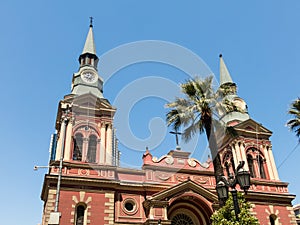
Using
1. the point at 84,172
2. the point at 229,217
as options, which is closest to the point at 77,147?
→ the point at 84,172

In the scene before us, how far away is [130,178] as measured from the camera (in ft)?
85.2

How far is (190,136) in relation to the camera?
19.4 m

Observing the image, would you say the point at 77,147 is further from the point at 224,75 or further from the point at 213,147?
the point at 224,75

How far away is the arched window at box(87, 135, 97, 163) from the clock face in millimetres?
6996

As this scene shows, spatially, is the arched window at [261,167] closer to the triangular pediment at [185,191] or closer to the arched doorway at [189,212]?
the triangular pediment at [185,191]

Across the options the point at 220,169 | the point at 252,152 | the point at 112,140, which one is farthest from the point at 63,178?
the point at 252,152

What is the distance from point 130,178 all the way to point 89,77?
12.3 m

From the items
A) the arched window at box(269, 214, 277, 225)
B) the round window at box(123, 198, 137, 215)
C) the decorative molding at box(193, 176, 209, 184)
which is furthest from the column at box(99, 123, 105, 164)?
the arched window at box(269, 214, 277, 225)

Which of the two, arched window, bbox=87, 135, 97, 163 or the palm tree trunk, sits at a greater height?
arched window, bbox=87, 135, 97, 163

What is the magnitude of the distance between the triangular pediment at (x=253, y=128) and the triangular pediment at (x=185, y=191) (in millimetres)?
9425

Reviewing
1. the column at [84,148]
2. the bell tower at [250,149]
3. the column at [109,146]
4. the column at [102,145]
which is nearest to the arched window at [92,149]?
the column at [84,148]

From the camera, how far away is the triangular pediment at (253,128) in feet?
106

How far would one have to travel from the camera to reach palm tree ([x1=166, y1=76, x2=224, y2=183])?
61.1 ft

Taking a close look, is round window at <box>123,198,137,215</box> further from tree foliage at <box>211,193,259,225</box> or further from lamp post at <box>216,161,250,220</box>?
lamp post at <box>216,161,250,220</box>
